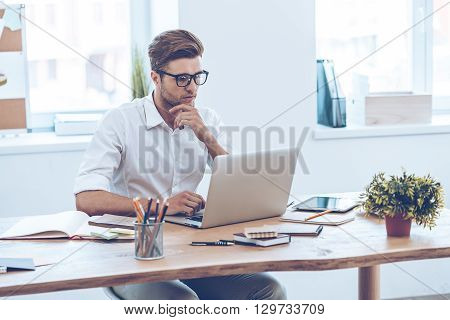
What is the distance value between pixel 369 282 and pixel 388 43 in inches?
66.9

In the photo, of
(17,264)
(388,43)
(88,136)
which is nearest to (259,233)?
(17,264)

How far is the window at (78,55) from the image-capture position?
338 cm

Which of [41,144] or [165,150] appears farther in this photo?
[41,144]

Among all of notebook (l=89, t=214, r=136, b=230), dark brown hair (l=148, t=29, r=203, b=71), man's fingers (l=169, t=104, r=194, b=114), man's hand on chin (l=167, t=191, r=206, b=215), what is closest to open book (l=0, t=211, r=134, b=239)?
notebook (l=89, t=214, r=136, b=230)

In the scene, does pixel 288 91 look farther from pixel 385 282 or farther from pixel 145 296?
pixel 145 296

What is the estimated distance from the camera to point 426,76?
379cm

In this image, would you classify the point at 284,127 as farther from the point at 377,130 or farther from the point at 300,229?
the point at 300,229

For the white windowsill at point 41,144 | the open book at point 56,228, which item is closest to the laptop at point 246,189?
the open book at point 56,228

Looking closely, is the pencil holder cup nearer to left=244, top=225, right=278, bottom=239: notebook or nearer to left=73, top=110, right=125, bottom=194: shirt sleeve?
left=244, top=225, right=278, bottom=239: notebook

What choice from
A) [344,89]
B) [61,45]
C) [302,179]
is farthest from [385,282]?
[61,45]

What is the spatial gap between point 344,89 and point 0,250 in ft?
7.30

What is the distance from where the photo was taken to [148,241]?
180 cm

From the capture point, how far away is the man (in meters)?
2.31

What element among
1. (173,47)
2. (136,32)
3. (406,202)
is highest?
(136,32)
